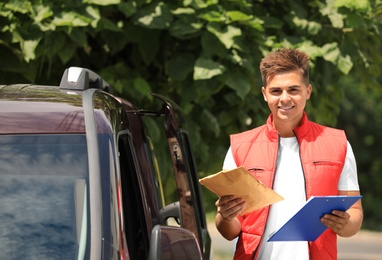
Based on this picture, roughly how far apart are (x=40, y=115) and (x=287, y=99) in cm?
113

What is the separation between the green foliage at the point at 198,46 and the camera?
25.7 feet

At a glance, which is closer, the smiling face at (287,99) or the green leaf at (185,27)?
the smiling face at (287,99)

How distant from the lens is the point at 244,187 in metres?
4.91

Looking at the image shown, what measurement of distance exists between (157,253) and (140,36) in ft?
13.8

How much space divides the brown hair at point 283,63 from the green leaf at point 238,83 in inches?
100

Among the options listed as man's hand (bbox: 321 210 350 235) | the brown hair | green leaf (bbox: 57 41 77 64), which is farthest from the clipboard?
green leaf (bbox: 57 41 77 64)

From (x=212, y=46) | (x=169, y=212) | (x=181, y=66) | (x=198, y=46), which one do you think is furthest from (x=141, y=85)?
(x=169, y=212)

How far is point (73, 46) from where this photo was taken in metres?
7.94

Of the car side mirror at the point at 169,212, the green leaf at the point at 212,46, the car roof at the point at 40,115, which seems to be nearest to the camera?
the car roof at the point at 40,115

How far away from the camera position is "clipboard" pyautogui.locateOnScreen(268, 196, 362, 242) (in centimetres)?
487

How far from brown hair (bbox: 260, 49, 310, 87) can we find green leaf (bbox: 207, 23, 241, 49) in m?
2.52

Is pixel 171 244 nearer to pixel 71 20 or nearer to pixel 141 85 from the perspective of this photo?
pixel 71 20

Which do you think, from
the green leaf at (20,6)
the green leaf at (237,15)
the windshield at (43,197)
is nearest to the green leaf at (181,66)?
the green leaf at (237,15)

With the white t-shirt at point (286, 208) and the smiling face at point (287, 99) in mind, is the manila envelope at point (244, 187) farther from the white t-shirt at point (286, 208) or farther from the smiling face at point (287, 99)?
the smiling face at point (287, 99)
